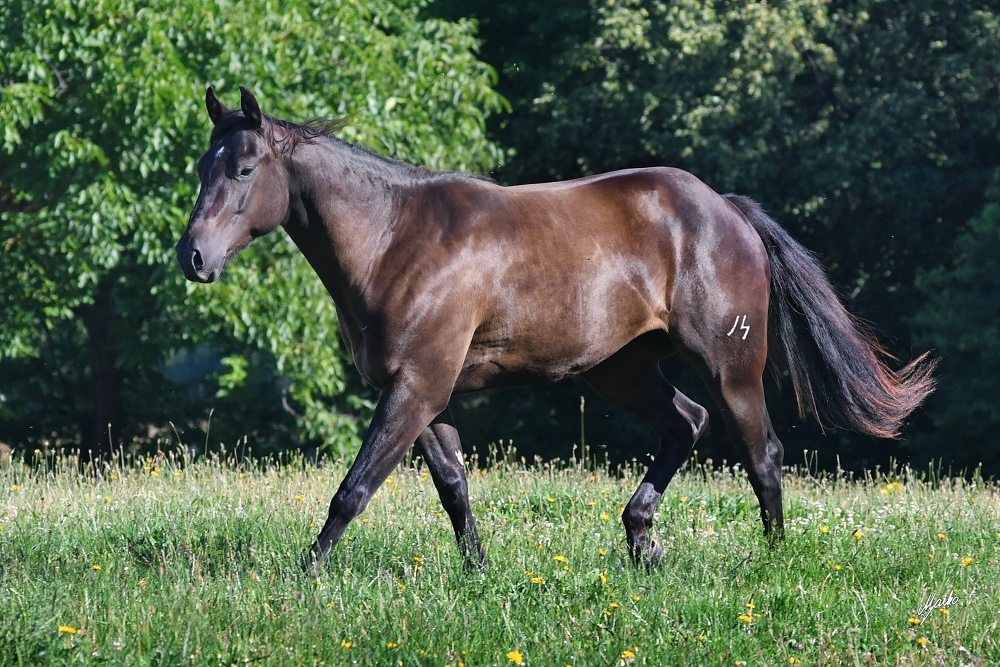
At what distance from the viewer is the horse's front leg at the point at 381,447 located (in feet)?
16.5

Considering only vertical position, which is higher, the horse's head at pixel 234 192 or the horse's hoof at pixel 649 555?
the horse's head at pixel 234 192

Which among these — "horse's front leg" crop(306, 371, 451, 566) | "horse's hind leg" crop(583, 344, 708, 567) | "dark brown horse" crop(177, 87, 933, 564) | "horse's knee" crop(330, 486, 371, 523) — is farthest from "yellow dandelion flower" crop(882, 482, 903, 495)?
"horse's knee" crop(330, 486, 371, 523)

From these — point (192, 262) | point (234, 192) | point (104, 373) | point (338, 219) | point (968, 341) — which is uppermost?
point (234, 192)

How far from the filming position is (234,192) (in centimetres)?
504

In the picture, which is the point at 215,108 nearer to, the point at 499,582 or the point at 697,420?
the point at 499,582

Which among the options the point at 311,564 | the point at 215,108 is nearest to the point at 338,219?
the point at 215,108

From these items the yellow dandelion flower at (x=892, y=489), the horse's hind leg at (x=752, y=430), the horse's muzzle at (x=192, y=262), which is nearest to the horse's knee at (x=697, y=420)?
the horse's hind leg at (x=752, y=430)

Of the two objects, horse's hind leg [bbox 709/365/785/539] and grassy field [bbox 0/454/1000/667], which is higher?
horse's hind leg [bbox 709/365/785/539]

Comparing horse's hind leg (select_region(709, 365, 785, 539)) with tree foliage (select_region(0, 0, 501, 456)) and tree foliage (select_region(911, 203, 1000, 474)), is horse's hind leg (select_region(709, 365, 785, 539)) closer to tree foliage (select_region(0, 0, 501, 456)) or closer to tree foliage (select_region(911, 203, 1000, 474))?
tree foliage (select_region(0, 0, 501, 456))

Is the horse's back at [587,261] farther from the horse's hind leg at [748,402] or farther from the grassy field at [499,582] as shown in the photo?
the grassy field at [499,582]

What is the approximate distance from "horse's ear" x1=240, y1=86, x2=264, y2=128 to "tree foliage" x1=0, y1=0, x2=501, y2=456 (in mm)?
7880

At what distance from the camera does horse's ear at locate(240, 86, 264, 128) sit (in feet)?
16.3

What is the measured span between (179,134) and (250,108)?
33.2 ft

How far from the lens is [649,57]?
16969 mm
